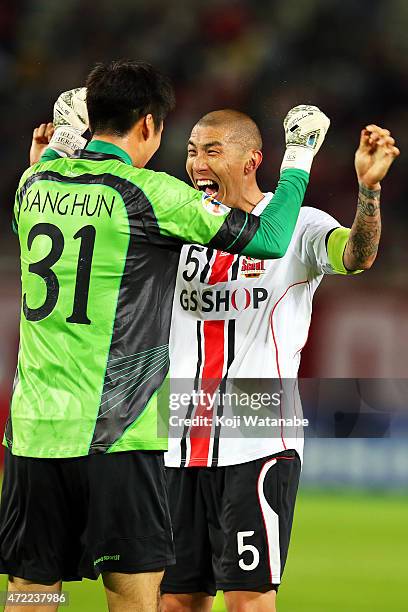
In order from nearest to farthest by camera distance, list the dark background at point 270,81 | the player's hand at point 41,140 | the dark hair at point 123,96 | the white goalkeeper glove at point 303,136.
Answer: the dark hair at point 123,96 < the white goalkeeper glove at point 303,136 < the player's hand at point 41,140 < the dark background at point 270,81

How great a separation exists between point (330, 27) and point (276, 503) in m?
6.96

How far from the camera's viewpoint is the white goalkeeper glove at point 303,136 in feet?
9.65

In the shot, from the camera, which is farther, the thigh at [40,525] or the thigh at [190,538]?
the thigh at [190,538]

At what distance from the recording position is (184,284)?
3490 mm

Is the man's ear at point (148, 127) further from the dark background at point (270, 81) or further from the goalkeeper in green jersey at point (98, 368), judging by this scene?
the dark background at point (270, 81)

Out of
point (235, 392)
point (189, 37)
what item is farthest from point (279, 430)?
point (189, 37)

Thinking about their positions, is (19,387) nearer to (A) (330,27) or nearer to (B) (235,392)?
(B) (235,392)

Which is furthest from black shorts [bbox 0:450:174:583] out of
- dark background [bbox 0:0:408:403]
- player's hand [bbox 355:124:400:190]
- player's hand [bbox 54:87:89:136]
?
dark background [bbox 0:0:408:403]

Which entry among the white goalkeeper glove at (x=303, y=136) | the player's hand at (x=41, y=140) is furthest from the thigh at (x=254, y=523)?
the player's hand at (x=41, y=140)

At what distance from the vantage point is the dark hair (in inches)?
110

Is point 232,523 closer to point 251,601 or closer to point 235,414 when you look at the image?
point 251,601

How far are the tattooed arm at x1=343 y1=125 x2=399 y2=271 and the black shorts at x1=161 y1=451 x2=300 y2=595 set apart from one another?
0.68 meters

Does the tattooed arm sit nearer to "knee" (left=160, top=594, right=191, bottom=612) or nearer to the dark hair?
the dark hair

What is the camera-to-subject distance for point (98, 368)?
2707 millimetres
